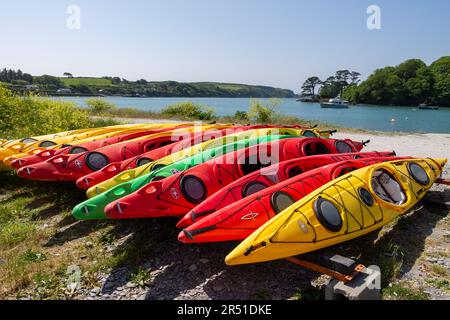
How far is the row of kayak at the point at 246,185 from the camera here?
14.0 ft

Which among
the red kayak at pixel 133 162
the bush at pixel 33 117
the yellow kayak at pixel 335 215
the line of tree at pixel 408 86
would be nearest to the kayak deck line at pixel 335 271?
the yellow kayak at pixel 335 215

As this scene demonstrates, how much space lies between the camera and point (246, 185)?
5.33m

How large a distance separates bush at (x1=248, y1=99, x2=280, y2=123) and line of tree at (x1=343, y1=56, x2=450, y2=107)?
55.8 m

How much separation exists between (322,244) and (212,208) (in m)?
1.55

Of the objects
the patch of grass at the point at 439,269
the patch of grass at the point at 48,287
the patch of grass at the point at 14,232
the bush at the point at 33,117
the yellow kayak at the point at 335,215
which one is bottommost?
the patch of grass at the point at 48,287

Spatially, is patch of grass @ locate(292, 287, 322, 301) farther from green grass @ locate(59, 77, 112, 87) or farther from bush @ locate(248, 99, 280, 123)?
green grass @ locate(59, 77, 112, 87)

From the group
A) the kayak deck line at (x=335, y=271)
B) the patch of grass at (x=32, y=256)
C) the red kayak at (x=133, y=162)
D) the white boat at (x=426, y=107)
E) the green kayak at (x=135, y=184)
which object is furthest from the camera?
the white boat at (x=426, y=107)

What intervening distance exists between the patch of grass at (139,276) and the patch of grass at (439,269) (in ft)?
12.4

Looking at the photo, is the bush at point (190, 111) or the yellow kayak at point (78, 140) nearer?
the yellow kayak at point (78, 140)

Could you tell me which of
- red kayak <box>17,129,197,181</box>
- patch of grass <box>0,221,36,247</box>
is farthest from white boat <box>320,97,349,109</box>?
patch of grass <box>0,221,36,247</box>

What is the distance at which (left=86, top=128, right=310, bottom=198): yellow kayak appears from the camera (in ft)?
20.0

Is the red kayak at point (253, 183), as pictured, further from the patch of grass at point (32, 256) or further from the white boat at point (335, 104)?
the white boat at point (335, 104)

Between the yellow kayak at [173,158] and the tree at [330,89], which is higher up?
the tree at [330,89]
